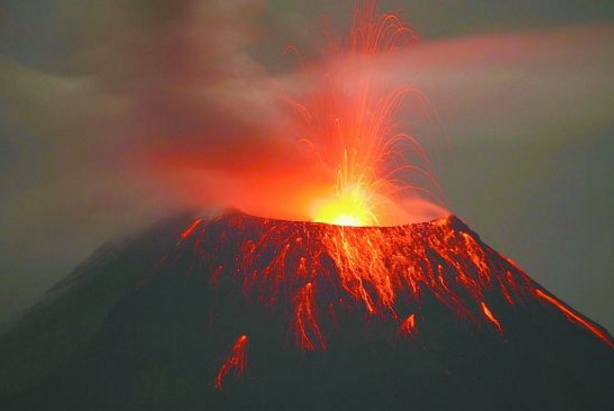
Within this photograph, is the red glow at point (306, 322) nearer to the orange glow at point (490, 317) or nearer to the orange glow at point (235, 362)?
the orange glow at point (235, 362)

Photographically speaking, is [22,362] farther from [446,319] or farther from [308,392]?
[446,319]

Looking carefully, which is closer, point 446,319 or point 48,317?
point 446,319

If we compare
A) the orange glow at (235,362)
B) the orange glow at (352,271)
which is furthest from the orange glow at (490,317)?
the orange glow at (235,362)

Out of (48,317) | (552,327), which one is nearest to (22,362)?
(48,317)

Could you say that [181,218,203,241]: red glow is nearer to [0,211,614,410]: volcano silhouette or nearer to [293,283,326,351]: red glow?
[0,211,614,410]: volcano silhouette

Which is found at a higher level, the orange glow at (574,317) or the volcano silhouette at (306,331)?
the orange glow at (574,317)

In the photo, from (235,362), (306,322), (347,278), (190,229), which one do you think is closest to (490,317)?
(347,278)
